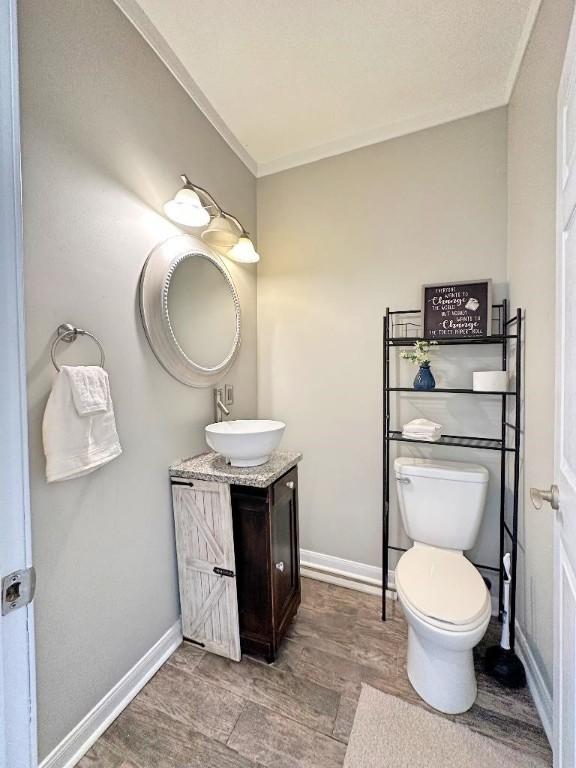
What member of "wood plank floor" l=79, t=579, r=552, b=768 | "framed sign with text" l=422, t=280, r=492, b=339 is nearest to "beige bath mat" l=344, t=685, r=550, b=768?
"wood plank floor" l=79, t=579, r=552, b=768

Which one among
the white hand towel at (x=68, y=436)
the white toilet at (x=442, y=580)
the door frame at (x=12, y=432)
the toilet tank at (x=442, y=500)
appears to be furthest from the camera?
the toilet tank at (x=442, y=500)

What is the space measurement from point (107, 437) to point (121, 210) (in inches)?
35.5

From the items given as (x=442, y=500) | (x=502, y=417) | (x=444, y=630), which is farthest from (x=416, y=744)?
(x=502, y=417)

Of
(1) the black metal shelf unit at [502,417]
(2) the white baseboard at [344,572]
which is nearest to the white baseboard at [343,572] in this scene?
(2) the white baseboard at [344,572]

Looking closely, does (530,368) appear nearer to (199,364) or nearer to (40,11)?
(199,364)

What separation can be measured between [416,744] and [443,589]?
0.51m

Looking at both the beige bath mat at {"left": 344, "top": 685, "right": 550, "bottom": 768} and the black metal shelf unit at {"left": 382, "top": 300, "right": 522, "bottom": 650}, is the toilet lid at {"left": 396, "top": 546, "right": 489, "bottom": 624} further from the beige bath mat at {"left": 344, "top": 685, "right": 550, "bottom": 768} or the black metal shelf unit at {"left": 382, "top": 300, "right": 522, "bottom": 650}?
the beige bath mat at {"left": 344, "top": 685, "right": 550, "bottom": 768}

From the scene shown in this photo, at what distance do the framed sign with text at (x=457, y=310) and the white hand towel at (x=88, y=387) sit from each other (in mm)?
1533

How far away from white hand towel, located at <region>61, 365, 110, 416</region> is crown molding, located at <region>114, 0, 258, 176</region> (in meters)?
1.43

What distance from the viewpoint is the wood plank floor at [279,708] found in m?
1.13

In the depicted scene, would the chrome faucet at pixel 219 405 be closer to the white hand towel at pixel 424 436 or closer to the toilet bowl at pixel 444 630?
the white hand towel at pixel 424 436

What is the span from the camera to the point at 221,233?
171 centimetres

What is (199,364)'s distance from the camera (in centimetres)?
169

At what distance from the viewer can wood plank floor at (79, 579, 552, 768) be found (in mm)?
1127
